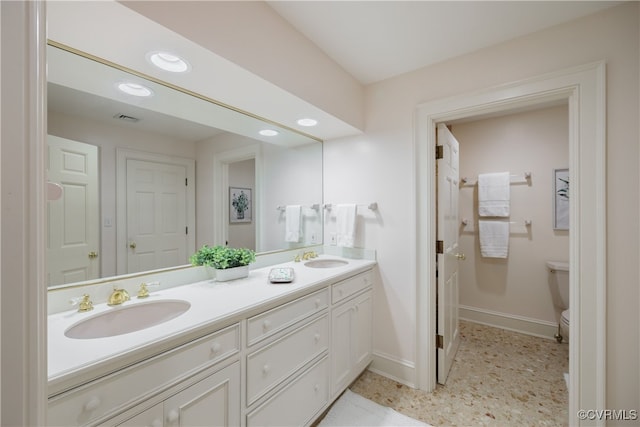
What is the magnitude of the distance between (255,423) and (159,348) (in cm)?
63

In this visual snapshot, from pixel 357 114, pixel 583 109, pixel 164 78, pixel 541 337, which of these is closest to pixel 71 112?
pixel 164 78

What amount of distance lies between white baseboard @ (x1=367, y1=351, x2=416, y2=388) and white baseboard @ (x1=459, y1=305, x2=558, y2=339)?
5.12 ft

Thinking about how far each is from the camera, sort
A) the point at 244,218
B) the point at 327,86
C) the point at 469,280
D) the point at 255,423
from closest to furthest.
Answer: the point at 255,423 < the point at 327,86 < the point at 244,218 < the point at 469,280

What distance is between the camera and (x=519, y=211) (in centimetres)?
287

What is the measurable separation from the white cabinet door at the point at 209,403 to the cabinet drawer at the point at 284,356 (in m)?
0.08

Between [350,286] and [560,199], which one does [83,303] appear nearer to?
[350,286]

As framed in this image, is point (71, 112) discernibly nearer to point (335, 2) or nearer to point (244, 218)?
point (244, 218)

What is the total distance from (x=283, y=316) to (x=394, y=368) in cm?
130

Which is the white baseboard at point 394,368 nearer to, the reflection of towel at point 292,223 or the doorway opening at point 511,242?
the doorway opening at point 511,242

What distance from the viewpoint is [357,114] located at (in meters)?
2.15

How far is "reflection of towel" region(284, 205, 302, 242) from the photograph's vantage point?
2273 mm

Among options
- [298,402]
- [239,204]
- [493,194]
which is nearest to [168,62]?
[239,204]

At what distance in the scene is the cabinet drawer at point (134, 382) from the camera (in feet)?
2.30

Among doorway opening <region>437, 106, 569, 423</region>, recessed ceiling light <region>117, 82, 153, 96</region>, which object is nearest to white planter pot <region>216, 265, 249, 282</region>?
recessed ceiling light <region>117, 82, 153, 96</region>
